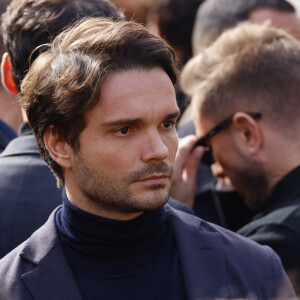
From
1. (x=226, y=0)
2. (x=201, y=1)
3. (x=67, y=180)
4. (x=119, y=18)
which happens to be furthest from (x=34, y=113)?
Result: (x=201, y=1)

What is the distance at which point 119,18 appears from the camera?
3291 mm

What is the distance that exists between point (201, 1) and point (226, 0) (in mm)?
1018

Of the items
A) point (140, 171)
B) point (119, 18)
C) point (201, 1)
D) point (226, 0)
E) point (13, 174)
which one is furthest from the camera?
point (201, 1)

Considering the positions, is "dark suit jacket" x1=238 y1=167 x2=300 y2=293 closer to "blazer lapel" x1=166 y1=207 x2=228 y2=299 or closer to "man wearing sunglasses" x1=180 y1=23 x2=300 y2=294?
Answer: "man wearing sunglasses" x1=180 y1=23 x2=300 y2=294

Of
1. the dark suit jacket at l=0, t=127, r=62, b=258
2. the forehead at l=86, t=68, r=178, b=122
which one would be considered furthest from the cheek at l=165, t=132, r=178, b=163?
the dark suit jacket at l=0, t=127, r=62, b=258

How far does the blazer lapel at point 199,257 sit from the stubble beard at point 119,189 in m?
0.22

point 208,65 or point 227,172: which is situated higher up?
point 208,65

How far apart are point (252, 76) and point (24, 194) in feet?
4.78

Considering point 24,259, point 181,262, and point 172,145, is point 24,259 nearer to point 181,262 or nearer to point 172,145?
point 181,262

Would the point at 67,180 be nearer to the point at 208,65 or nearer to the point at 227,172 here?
the point at 227,172

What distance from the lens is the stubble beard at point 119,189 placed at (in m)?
2.40

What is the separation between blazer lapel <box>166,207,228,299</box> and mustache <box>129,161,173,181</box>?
28 cm

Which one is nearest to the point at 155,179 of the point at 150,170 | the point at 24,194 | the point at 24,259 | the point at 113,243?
the point at 150,170

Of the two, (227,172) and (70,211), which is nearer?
(70,211)
